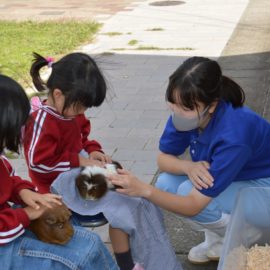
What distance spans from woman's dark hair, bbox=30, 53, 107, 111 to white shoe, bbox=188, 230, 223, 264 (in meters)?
0.83

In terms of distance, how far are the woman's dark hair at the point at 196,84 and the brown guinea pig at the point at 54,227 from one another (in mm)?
645

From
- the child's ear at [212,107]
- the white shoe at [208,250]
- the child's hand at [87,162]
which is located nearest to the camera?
the child's ear at [212,107]

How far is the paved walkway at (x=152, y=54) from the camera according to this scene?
165 inches

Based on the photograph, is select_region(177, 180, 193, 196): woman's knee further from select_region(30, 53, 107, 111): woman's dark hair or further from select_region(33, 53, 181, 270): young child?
select_region(30, 53, 107, 111): woman's dark hair

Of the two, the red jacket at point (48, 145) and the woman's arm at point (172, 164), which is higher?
the red jacket at point (48, 145)

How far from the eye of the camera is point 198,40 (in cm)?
759

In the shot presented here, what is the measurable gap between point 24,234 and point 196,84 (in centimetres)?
85

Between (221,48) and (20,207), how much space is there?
5.22 metres

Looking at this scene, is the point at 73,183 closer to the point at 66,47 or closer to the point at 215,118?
the point at 215,118

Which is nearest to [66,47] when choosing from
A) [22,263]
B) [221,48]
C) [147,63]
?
[147,63]

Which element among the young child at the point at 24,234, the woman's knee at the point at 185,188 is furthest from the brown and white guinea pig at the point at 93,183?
the woman's knee at the point at 185,188

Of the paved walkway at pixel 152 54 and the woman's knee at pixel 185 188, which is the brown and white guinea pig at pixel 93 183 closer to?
the woman's knee at pixel 185 188

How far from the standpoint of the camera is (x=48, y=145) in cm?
248

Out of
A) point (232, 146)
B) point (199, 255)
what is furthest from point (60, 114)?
point (199, 255)
